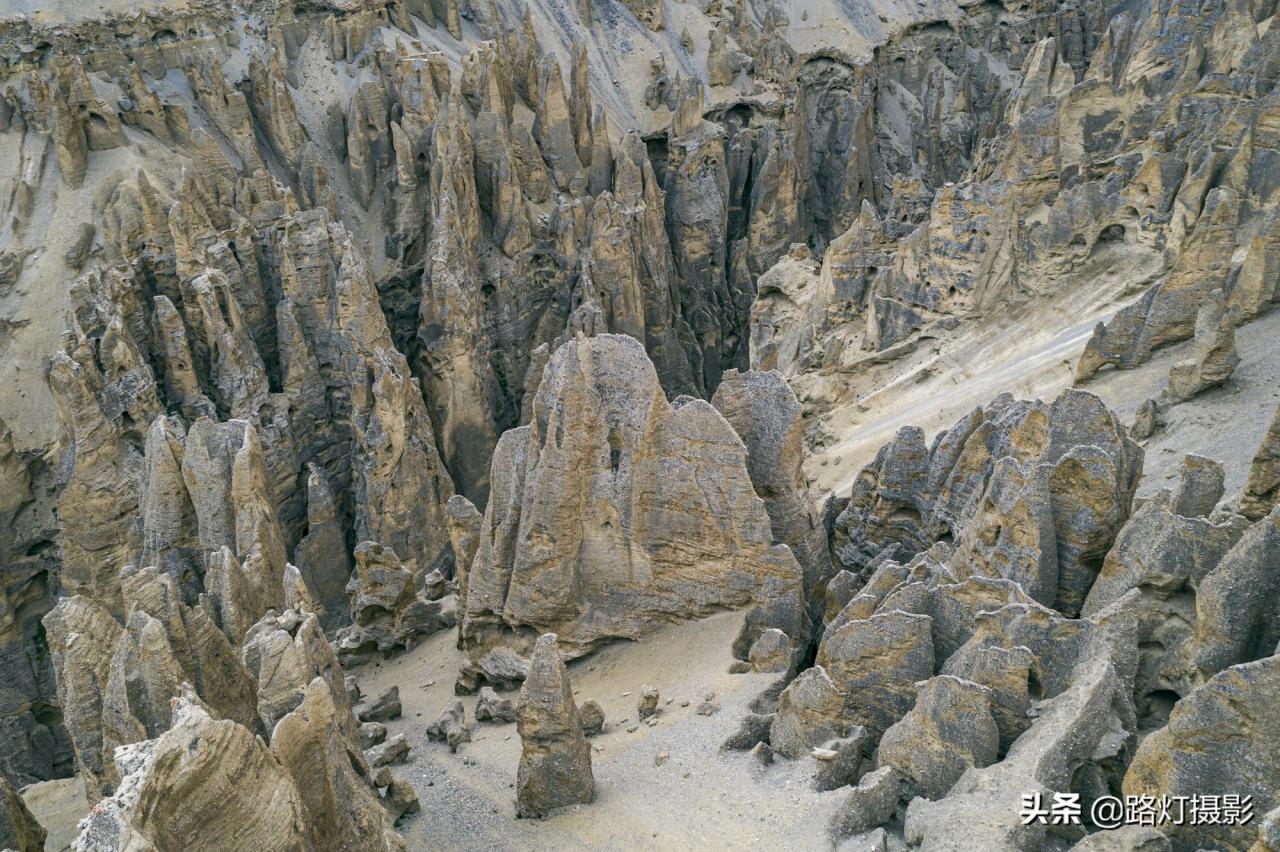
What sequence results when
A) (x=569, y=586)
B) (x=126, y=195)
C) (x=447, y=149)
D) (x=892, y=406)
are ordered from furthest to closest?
1. (x=447, y=149)
2. (x=126, y=195)
3. (x=892, y=406)
4. (x=569, y=586)

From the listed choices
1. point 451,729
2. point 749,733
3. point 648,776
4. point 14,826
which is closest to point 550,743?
point 648,776

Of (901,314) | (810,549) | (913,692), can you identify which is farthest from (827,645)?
(901,314)

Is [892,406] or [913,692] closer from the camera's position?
[913,692]

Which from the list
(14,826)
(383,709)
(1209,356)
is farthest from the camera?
(383,709)

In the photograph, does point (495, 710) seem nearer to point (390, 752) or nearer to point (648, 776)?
point (390, 752)

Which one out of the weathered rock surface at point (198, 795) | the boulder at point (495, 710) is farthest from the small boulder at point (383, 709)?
the weathered rock surface at point (198, 795)

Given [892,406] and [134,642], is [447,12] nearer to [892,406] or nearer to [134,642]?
[892,406]

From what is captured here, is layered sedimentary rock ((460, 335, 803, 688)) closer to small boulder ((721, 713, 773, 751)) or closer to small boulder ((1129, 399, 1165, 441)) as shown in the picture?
small boulder ((721, 713, 773, 751))

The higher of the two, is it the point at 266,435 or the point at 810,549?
the point at 810,549
